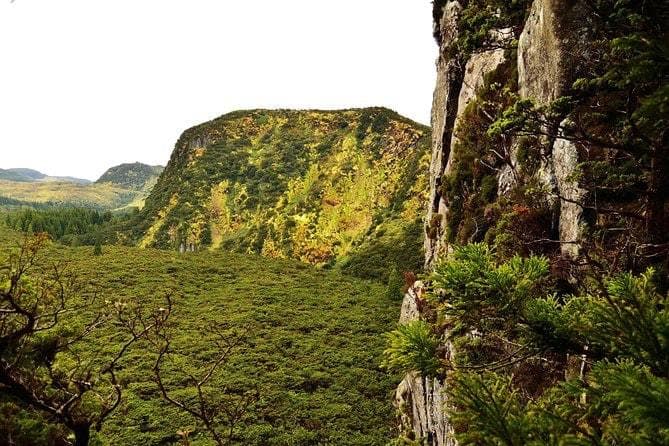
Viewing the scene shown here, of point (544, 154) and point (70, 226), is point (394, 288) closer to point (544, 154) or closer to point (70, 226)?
point (544, 154)

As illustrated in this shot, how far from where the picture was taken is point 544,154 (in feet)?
46.9

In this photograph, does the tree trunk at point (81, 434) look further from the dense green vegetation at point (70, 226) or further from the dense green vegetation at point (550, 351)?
the dense green vegetation at point (70, 226)

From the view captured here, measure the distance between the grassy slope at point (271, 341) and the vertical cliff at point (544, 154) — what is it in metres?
12.6

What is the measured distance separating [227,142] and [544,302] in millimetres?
158023

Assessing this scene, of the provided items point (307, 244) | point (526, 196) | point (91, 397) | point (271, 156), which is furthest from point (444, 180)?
point (271, 156)

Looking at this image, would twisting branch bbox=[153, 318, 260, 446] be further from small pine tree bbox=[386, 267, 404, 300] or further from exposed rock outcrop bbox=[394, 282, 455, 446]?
small pine tree bbox=[386, 267, 404, 300]

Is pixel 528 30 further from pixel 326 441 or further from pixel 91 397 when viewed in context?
pixel 326 441

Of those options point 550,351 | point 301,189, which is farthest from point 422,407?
point 301,189

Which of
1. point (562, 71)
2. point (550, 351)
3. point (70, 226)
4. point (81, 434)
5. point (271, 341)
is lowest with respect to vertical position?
point (271, 341)

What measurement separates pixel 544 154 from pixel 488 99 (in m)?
7.35

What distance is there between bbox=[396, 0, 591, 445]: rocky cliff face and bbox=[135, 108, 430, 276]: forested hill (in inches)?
2175

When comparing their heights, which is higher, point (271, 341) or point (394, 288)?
point (394, 288)

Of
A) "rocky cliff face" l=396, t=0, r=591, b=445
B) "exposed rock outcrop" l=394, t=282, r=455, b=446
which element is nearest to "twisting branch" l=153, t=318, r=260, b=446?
"rocky cliff face" l=396, t=0, r=591, b=445

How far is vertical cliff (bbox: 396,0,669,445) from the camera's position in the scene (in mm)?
6669
